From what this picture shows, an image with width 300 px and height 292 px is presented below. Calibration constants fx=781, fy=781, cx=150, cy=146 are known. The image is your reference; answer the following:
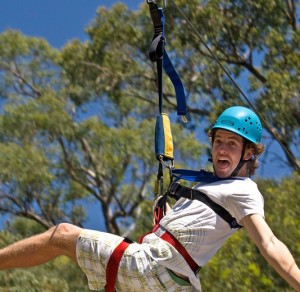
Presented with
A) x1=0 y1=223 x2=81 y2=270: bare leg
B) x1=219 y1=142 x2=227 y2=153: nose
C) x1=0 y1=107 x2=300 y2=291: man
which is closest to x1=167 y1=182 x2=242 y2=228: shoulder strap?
x1=0 y1=107 x2=300 y2=291: man

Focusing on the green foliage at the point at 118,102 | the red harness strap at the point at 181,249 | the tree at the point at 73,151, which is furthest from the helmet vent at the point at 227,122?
the tree at the point at 73,151

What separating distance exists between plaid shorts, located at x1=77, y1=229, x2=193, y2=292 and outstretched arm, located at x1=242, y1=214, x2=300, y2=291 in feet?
1.28

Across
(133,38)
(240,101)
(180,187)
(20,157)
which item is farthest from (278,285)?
(20,157)

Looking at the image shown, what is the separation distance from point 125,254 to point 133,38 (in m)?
12.6

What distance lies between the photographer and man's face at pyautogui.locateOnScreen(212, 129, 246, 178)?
3.21 meters

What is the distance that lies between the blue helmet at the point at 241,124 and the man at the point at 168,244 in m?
0.13

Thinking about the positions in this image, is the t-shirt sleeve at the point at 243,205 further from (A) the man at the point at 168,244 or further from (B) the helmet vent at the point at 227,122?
(B) the helmet vent at the point at 227,122

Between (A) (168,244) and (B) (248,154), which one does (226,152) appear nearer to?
(B) (248,154)

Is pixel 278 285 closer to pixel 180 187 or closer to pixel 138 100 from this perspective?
pixel 180 187

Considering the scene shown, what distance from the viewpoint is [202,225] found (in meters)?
3.05

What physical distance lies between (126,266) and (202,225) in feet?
1.15

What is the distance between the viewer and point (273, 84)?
12.2 m

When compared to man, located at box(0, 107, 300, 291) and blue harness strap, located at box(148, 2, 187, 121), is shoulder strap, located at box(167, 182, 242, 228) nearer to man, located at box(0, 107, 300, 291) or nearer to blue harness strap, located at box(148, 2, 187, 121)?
man, located at box(0, 107, 300, 291)

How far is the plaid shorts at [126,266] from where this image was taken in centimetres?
310
